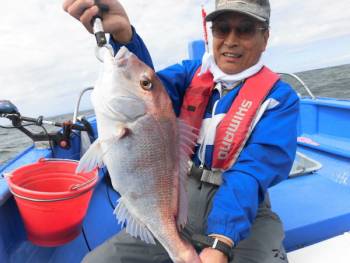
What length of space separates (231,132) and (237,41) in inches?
26.0

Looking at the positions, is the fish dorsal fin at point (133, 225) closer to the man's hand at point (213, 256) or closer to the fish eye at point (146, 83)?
the man's hand at point (213, 256)

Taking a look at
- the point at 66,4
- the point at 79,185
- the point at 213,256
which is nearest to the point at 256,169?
the point at 213,256

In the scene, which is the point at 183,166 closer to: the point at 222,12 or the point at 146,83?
the point at 146,83

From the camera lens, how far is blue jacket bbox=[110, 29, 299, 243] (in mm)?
1960

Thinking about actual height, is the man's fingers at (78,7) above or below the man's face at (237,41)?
above

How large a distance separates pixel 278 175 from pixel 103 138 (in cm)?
120

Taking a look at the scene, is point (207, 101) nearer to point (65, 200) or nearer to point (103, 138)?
point (103, 138)

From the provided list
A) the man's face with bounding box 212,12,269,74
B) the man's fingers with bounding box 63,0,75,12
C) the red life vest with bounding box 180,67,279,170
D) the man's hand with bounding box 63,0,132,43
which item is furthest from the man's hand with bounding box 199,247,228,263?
the man's fingers with bounding box 63,0,75,12

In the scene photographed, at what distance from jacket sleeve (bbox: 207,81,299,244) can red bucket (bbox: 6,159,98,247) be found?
3.31 feet

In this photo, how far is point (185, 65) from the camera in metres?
2.81

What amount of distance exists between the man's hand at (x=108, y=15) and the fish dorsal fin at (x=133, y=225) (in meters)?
1.08

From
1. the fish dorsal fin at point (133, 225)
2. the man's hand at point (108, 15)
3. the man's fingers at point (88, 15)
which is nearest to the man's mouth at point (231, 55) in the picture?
the man's hand at point (108, 15)

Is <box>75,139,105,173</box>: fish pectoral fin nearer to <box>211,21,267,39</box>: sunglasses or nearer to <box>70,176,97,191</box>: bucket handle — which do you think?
<box>70,176,97,191</box>: bucket handle

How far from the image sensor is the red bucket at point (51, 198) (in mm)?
2248
